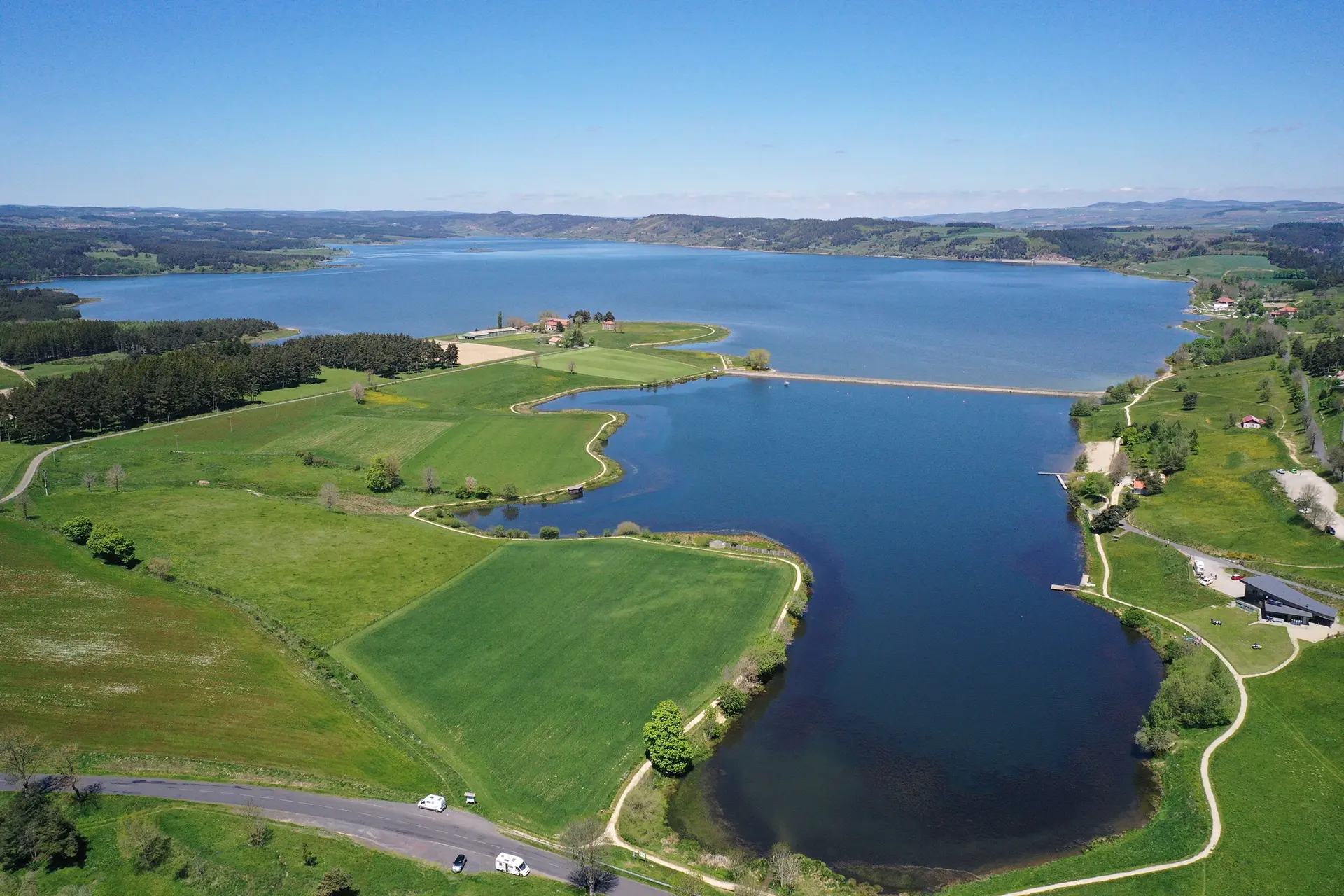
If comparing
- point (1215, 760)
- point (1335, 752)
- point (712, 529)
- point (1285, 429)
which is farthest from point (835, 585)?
point (1285, 429)

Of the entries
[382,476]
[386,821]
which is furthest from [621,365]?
[386,821]

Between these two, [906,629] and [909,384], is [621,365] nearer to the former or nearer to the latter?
[909,384]

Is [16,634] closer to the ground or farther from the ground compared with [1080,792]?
farther from the ground

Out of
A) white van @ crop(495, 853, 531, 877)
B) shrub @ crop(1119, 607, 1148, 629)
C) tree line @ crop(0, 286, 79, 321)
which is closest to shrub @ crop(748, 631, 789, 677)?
white van @ crop(495, 853, 531, 877)

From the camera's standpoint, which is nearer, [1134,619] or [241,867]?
[241,867]

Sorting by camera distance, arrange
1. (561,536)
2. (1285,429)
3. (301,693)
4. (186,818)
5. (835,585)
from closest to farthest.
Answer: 1. (186,818)
2. (301,693)
3. (835,585)
4. (561,536)
5. (1285,429)

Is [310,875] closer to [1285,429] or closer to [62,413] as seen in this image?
[62,413]

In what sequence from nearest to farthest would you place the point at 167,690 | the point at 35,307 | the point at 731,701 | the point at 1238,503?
1. the point at 167,690
2. the point at 731,701
3. the point at 1238,503
4. the point at 35,307

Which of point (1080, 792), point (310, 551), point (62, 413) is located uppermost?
point (62, 413)

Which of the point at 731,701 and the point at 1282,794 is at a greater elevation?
the point at 731,701
